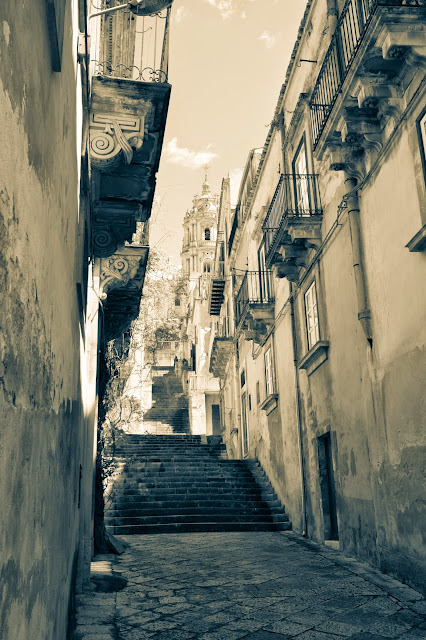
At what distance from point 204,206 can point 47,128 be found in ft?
218

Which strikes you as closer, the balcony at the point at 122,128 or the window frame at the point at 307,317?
the balcony at the point at 122,128

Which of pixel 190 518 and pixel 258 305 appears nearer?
pixel 190 518

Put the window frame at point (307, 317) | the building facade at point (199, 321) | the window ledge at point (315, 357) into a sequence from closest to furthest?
1. the window ledge at point (315, 357)
2. the window frame at point (307, 317)
3. the building facade at point (199, 321)

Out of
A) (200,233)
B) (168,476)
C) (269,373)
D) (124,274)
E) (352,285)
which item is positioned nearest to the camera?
(352,285)

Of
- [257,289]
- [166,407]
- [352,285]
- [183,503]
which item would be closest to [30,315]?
[352,285]

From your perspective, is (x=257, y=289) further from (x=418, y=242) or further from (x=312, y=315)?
(x=418, y=242)

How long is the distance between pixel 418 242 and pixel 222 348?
16.9 meters

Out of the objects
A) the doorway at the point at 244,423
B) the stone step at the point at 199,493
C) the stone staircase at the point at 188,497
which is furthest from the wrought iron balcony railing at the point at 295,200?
the doorway at the point at 244,423

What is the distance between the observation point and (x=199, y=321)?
39000 millimetres

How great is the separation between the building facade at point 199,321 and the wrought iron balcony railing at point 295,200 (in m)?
22.3

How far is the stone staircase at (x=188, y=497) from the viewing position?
12297 millimetres

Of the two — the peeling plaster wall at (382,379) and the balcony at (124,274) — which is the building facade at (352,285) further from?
the balcony at (124,274)

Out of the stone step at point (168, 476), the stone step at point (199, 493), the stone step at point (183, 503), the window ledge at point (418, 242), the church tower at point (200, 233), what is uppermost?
the church tower at point (200, 233)

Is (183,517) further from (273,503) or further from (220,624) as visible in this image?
(220,624)
